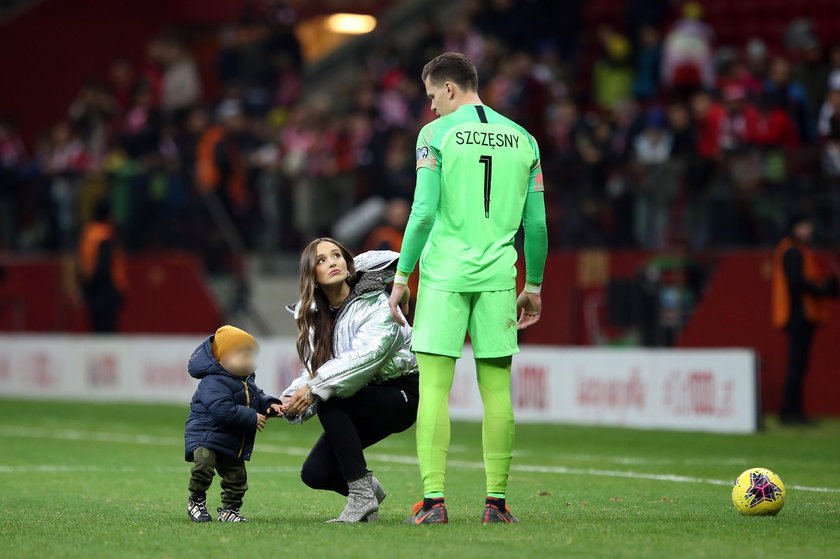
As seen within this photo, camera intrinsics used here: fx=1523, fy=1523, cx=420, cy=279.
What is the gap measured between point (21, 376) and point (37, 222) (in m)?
2.51

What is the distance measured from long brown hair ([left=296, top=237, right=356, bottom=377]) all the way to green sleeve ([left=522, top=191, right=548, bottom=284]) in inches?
37.4

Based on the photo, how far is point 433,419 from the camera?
7578mm

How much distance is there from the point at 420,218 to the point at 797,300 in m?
9.38

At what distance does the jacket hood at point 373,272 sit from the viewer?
8.02 meters

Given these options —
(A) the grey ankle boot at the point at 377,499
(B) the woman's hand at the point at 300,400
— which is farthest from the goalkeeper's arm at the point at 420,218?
(A) the grey ankle boot at the point at 377,499

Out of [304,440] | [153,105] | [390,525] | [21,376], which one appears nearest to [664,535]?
[390,525]

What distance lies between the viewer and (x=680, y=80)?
66.1ft

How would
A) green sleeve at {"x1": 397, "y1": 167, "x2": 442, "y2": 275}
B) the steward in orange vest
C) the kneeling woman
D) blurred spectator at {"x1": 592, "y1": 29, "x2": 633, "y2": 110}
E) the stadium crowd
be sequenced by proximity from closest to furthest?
green sleeve at {"x1": 397, "y1": 167, "x2": 442, "y2": 275}
the kneeling woman
the steward in orange vest
the stadium crowd
blurred spectator at {"x1": 592, "y1": 29, "x2": 633, "y2": 110}

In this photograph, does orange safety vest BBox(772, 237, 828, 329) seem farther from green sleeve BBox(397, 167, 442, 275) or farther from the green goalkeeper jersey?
green sleeve BBox(397, 167, 442, 275)

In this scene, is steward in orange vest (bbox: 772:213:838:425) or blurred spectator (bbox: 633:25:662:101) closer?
steward in orange vest (bbox: 772:213:838:425)

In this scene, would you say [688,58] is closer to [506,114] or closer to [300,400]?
[506,114]

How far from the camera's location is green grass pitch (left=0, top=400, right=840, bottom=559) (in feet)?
22.8

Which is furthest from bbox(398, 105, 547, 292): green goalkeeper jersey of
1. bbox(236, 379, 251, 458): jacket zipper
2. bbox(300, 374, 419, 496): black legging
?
bbox(236, 379, 251, 458): jacket zipper

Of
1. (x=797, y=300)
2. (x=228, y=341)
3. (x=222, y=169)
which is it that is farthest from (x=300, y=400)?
(x=222, y=169)
